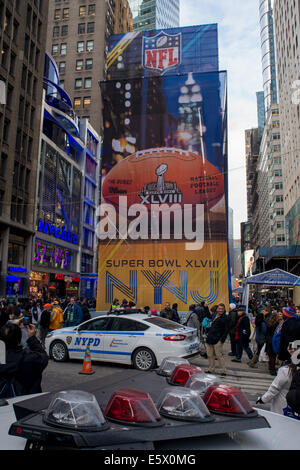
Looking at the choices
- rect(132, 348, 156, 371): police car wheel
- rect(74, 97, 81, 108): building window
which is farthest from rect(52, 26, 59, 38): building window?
rect(132, 348, 156, 371): police car wheel

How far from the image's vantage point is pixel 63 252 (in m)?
53.4

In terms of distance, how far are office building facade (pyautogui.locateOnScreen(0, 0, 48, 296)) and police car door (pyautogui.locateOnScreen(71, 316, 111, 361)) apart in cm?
2502

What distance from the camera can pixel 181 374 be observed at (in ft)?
10.8

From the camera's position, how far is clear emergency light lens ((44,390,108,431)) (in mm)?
2035

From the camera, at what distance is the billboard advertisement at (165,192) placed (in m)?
22.7

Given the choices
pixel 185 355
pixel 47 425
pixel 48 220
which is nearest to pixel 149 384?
pixel 47 425

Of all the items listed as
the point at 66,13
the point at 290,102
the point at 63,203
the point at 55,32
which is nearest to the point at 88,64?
the point at 55,32

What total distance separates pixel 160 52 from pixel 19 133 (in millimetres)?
18336

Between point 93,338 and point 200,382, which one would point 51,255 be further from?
point 200,382

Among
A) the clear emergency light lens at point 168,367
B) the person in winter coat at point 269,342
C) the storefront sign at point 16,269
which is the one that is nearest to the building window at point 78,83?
the storefront sign at point 16,269

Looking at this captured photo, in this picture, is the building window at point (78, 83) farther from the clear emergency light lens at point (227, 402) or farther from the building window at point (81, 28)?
the clear emergency light lens at point (227, 402)

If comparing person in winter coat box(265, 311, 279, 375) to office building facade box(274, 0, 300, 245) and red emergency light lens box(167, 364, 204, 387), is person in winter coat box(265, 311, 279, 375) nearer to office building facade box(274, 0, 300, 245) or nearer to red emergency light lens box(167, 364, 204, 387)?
red emergency light lens box(167, 364, 204, 387)
